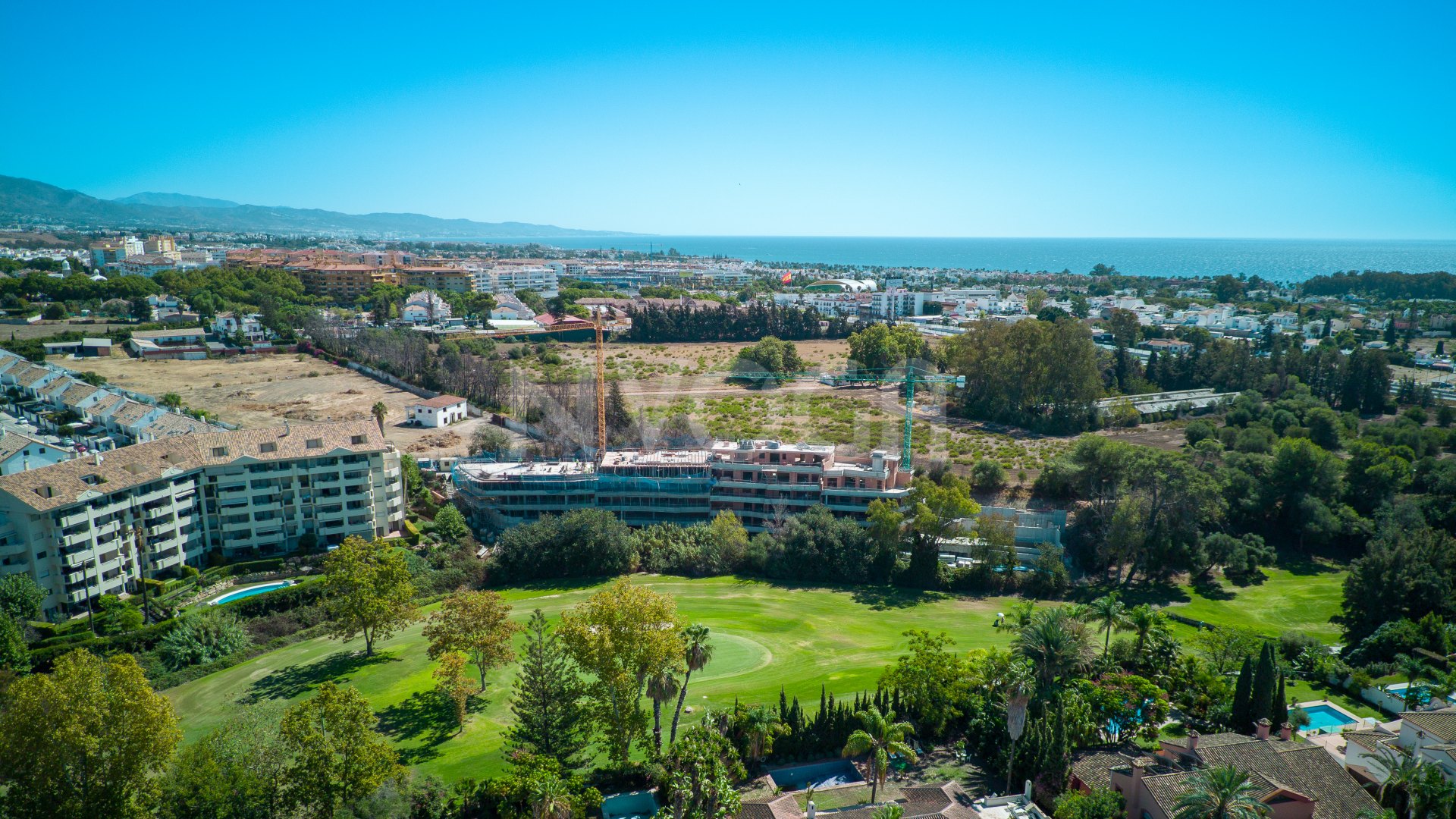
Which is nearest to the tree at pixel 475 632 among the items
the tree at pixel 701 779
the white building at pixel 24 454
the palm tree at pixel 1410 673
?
the tree at pixel 701 779

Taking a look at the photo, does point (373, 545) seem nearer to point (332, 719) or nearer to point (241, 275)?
point (332, 719)

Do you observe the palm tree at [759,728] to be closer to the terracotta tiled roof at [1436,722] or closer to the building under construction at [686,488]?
the terracotta tiled roof at [1436,722]

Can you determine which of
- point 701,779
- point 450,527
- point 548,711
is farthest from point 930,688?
point 450,527

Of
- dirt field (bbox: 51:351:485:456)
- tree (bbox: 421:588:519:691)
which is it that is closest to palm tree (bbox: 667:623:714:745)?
tree (bbox: 421:588:519:691)

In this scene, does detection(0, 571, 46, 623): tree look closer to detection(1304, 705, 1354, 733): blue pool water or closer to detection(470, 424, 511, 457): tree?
detection(470, 424, 511, 457): tree

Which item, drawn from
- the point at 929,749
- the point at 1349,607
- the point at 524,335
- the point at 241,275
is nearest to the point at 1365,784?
the point at 929,749

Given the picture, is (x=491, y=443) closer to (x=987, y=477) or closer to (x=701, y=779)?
(x=987, y=477)
